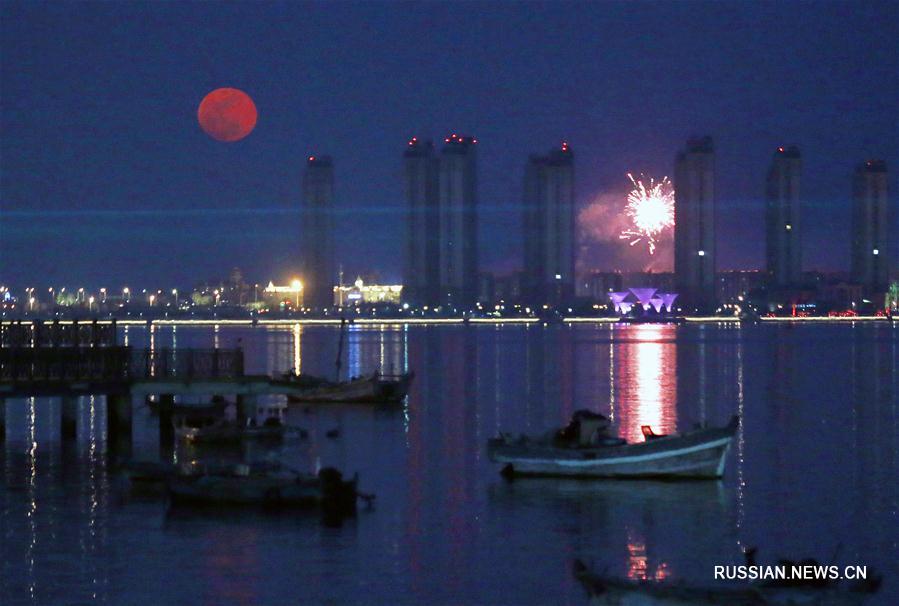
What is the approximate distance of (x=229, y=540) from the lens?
2775 cm

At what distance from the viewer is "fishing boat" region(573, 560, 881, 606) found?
19.2 m

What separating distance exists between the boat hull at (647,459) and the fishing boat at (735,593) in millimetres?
14894

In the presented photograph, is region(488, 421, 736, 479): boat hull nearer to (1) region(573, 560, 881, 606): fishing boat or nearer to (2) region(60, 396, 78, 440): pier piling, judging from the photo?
(1) region(573, 560, 881, 606): fishing boat

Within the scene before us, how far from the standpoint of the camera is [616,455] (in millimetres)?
35031

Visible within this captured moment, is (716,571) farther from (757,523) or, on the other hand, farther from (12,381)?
(12,381)

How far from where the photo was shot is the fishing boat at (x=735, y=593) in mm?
19188

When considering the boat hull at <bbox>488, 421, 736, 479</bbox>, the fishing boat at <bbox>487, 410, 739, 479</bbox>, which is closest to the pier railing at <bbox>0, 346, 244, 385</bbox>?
the fishing boat at <bbox>487, 410, 739, 479</bbox>

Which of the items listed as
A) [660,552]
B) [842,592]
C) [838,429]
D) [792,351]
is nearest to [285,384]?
[838,429]

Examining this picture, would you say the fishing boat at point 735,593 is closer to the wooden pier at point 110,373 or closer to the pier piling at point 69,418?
the wooden pier at point 110,373

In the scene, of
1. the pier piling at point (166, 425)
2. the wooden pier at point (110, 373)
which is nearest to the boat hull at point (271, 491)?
the wooden pier at point (110, 373)

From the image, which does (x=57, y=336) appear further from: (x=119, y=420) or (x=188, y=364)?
(x=188, y=364)

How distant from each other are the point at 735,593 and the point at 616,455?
15.6 metres

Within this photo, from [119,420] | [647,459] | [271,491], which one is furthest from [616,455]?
[119,420]

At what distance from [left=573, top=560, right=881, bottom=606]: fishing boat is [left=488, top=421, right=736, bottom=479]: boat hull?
48.9ft
